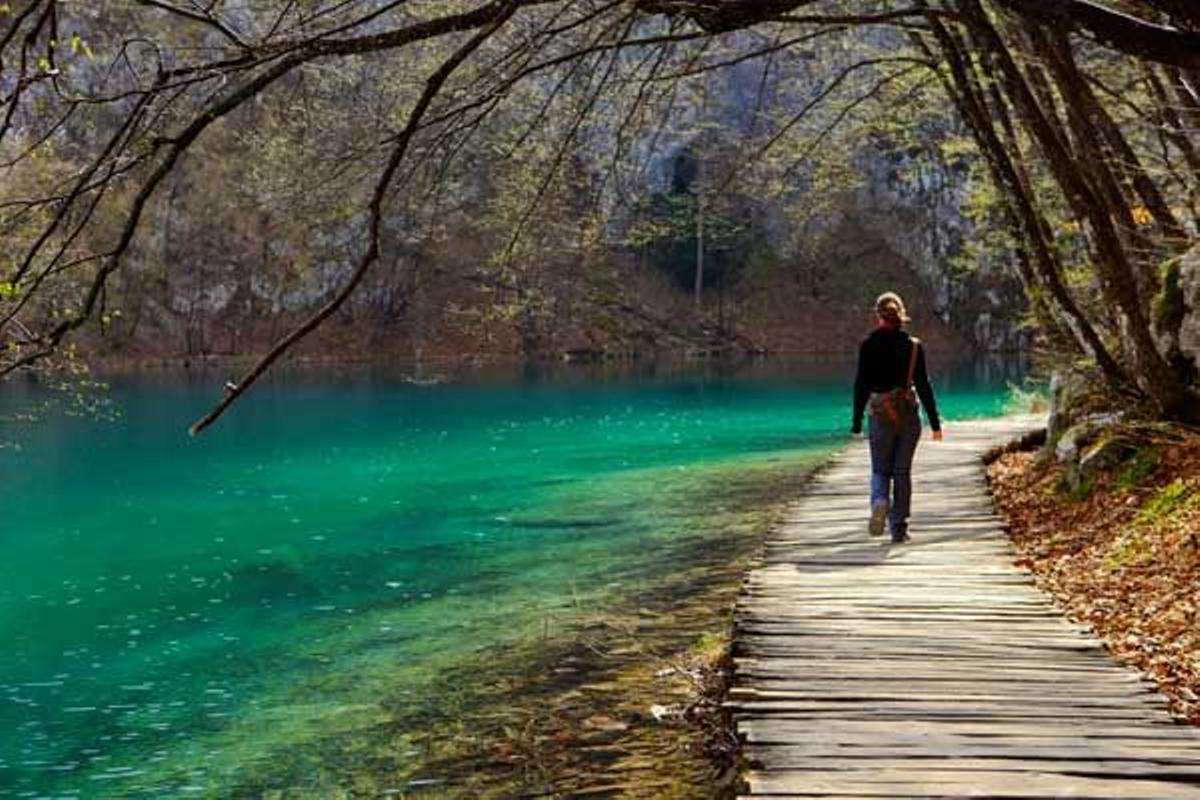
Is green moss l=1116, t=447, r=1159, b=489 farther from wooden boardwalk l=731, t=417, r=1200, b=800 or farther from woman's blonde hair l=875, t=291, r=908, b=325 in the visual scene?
woman's blonde hair l=875, t=291, r=908, b=325

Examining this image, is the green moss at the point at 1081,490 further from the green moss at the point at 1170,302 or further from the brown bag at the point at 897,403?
the brown bag at the point at 897,403

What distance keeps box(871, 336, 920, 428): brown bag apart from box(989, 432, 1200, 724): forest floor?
4.53 feet

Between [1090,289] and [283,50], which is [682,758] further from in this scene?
[1090,289]

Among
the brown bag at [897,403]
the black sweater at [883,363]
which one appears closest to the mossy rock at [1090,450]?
the black sweater at [883,363]

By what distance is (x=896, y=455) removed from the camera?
9625 mm

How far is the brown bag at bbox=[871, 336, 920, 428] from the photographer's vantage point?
9398 mm

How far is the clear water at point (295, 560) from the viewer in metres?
8.41

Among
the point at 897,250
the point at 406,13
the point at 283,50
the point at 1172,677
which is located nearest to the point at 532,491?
the point at 406,13

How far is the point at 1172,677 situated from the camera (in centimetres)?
607

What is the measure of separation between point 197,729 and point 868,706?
4928mm

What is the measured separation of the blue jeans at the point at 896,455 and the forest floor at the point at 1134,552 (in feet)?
3.29

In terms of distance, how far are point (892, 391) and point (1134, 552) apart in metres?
2.03

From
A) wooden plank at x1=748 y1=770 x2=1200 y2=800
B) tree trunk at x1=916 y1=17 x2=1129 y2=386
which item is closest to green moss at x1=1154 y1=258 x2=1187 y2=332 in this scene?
tree trunk at x1=916 y1=17 x2=1129 y2=386

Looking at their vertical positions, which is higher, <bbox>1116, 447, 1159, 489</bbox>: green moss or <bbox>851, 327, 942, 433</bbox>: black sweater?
<bbox>851, 327, 942, 433</bbox>: black sweater
